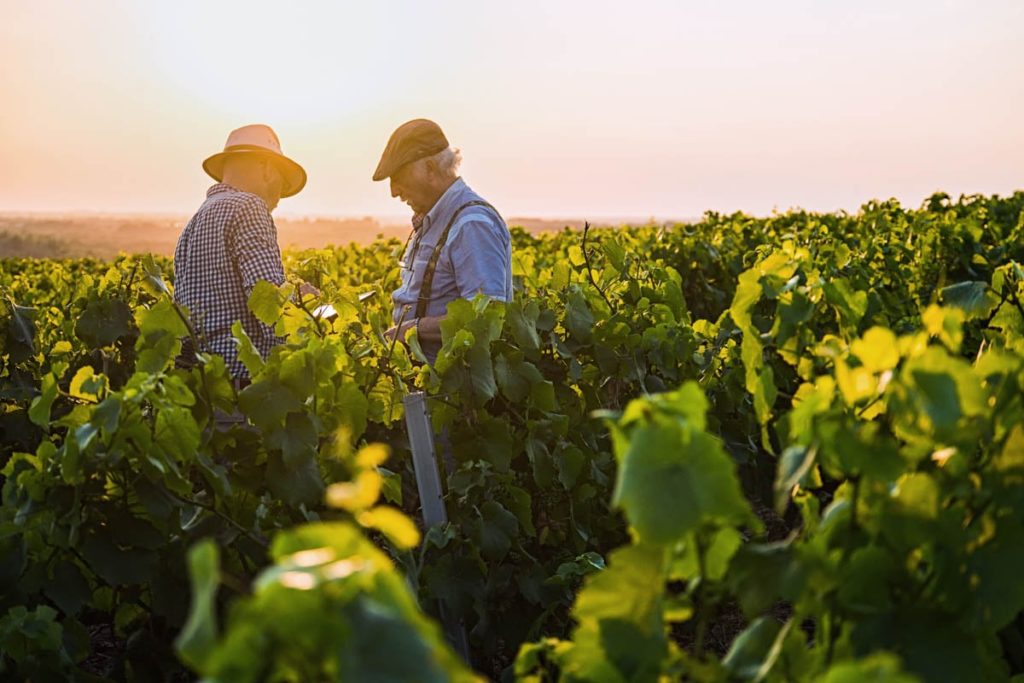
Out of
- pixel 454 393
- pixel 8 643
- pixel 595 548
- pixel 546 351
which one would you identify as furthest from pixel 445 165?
pixel 8 643

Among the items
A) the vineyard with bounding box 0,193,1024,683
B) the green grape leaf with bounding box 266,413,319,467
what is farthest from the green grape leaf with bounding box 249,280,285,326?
the green grape leaf with bounding box 266,413,319,467

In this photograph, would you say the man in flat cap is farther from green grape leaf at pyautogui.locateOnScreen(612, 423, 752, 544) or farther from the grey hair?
green grape leaf at pyautogui.locateOnScreen(612, 423, 752, 544)

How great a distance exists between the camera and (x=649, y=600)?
1.32 metres

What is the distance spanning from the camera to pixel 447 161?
4.65 m

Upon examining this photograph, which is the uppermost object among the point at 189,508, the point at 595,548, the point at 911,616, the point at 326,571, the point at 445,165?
the point at 445,165

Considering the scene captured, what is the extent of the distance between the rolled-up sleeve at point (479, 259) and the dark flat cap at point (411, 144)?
430mm

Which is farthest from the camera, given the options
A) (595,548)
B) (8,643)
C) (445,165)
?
(445,165)

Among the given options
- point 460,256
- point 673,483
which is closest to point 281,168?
point 460,256

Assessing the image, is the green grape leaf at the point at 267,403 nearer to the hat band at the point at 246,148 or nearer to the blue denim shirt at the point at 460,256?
the blue denim shirt at the point at 460,256

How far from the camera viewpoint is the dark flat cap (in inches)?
181

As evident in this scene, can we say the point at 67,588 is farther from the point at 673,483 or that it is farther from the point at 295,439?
the point at 673,483

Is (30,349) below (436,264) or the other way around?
below

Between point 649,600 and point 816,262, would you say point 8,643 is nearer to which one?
point 649,600

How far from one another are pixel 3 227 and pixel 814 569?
293ft
